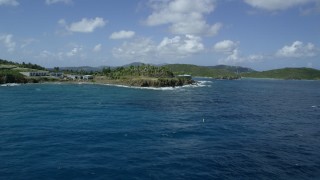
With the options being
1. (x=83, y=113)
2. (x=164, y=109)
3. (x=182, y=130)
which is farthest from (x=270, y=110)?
(x=83, y=113)

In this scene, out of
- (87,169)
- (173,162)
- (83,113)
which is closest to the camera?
(87,169)

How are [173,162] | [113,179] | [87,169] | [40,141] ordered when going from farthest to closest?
1. [40,141]
2. [173,162]
3. [87,169]
4. [113,179]

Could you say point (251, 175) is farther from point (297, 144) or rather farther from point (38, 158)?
point (38, 158)

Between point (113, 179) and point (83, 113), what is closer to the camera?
point (113, 179)

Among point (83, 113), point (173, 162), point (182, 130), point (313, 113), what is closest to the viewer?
point (173, 162)

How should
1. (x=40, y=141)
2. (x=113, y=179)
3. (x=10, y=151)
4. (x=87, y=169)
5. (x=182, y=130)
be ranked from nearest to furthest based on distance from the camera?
1. (x=113, y=179)
2. (x=87, y=169)
3. (x=10, y=151)
4. (x=40, y=141)
5. (x=182, y=130)

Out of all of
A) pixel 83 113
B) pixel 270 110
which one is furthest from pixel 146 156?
pixel 270 110

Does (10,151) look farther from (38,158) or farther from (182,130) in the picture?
(182,130)

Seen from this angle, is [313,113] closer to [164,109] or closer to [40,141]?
[164,109]

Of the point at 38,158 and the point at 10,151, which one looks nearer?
the point at 38,158
